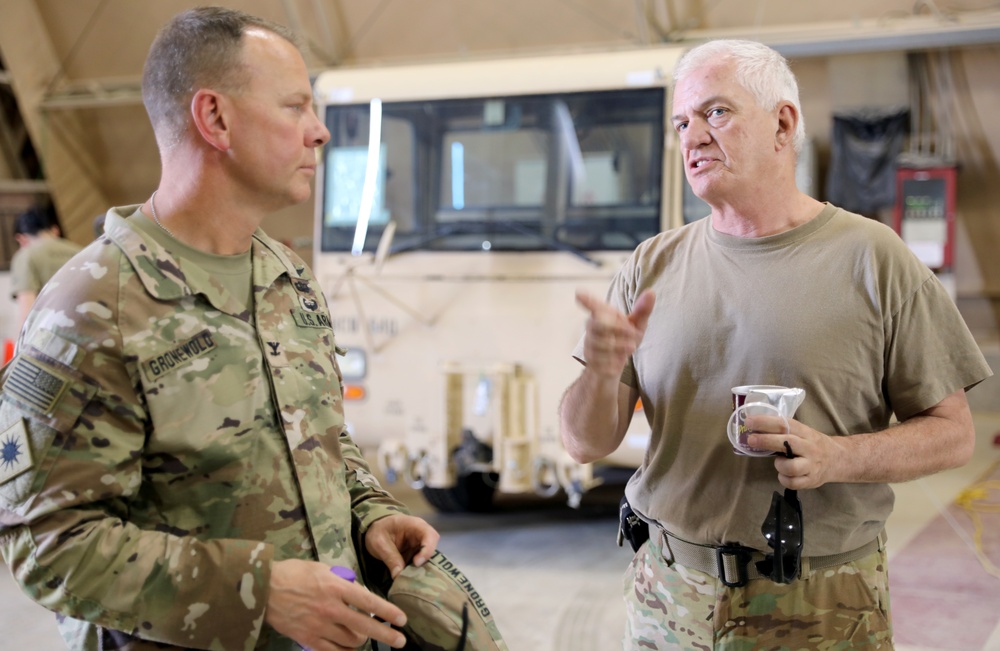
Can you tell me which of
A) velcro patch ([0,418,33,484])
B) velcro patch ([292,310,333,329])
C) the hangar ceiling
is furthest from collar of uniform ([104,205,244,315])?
the hangar ceiling

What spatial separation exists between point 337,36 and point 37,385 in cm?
925

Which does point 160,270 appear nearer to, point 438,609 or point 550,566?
point 438,609

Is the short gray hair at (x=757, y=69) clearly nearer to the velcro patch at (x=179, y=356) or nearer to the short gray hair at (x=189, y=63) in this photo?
the short gray hair at (x=189, y=63)

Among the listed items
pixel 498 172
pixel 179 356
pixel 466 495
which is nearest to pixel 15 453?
pixel 179 356

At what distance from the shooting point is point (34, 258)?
243 inches

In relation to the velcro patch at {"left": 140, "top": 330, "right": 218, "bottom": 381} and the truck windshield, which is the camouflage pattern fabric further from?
the truck windshield

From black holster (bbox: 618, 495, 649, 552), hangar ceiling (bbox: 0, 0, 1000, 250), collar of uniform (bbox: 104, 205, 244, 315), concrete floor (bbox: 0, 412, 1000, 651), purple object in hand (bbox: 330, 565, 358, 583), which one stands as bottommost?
concrete floor (bbox: 0, 412, 1000, 651)

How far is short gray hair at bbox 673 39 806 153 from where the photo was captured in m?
1.80

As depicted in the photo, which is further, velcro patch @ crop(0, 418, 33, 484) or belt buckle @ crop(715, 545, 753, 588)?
belt buckle @ crop(715, 545, 753, 588)

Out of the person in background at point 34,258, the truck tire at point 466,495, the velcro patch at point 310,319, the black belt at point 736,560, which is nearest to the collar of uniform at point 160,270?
the velcro patch at point 310,319

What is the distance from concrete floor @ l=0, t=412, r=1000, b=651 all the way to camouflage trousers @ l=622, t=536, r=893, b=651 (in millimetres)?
2125

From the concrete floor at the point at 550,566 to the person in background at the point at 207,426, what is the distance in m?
2.49

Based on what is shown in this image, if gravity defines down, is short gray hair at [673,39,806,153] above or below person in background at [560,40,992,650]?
above

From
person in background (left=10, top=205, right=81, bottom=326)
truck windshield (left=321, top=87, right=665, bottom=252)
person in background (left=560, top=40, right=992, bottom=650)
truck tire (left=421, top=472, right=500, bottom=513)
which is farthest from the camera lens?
person in background (left=10, top=205, right=81, bottom=326)
